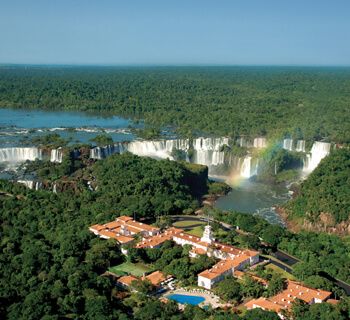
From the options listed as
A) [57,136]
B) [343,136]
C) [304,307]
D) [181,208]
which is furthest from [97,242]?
[343,136]

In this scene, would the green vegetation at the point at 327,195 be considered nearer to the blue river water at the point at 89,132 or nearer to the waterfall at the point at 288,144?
the blue river water at the point at 89,132

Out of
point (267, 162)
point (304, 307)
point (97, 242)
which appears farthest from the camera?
point (267, 162)

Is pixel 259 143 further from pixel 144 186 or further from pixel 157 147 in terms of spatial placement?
pixel 144 186

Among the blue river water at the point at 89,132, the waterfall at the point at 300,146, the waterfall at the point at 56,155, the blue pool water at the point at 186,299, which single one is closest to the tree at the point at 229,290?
the blue pool water at the point at 186,299

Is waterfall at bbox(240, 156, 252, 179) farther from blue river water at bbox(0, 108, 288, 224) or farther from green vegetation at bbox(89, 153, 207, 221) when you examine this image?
green vegetation at bbox(89, 153, 207, 221)

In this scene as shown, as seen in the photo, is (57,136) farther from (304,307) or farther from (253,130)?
(304,307)

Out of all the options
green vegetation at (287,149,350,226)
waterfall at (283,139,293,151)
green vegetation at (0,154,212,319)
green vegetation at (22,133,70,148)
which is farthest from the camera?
waterfall at (283,139,293,151)

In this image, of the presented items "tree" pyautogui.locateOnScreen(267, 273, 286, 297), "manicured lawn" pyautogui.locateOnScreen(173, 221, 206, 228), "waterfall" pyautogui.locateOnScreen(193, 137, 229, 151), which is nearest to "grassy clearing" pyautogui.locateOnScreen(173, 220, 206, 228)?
"manicured lawn" pyautogui.locateOnScreen(173, 221, 206, 228)
